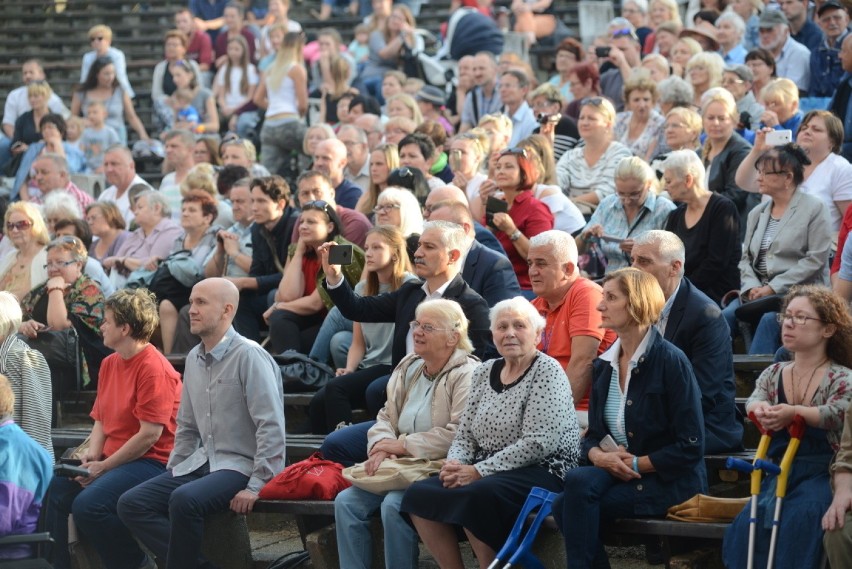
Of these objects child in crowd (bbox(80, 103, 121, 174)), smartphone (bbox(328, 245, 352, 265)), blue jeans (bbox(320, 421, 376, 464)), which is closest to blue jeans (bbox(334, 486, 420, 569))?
blue jeans (bbox(320, 421, 376, 464))

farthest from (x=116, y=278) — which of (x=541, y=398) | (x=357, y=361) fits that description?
(x=541, y=398)

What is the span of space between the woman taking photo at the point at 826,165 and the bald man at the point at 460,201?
64.0 inches

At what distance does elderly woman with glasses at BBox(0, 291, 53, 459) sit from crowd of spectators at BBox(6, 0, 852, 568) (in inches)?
0.6

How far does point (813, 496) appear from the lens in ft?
17.9

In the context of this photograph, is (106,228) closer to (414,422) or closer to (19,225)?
(19,225)

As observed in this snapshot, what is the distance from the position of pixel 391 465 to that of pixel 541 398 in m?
0.78

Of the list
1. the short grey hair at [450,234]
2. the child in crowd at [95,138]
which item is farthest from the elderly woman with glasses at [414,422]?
the child in crowd at [95,138]

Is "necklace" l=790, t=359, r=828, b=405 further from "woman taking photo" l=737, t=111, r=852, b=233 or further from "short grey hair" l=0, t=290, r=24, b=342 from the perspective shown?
"short grey hair" l=0, t=290, r=24, b=342

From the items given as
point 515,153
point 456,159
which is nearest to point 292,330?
point 515,153

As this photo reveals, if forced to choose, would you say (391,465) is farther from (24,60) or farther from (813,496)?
(24,60)

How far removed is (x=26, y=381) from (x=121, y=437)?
622 mm

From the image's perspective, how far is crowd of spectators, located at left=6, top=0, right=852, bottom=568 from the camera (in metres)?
5.91

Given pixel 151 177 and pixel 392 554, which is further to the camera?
pixel 151 177

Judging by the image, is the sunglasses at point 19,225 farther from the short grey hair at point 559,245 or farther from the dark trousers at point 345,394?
the short grey hair at point 559,245
